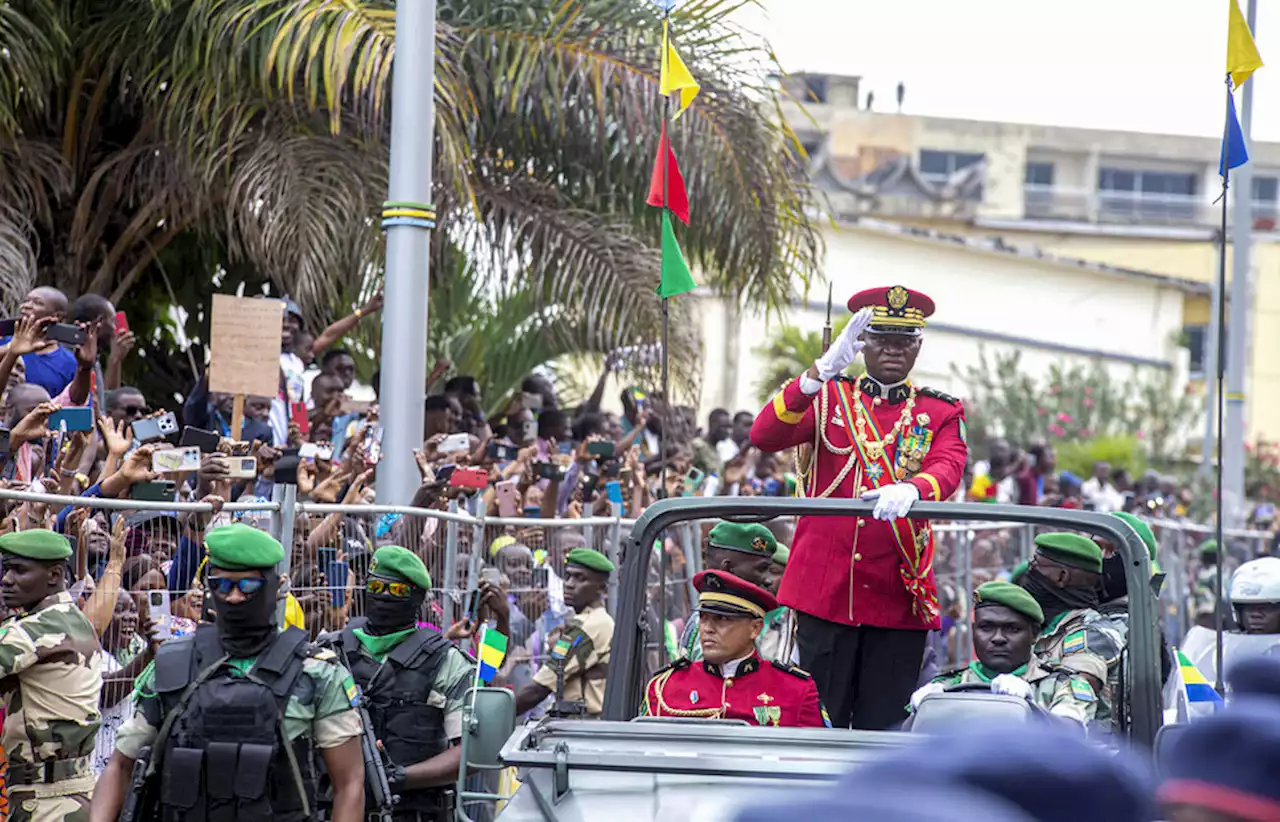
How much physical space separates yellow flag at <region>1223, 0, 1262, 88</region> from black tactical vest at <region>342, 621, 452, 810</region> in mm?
3936

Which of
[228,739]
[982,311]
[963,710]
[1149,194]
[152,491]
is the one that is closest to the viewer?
[963,710]

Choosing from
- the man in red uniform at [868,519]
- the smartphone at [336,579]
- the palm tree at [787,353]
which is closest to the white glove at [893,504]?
the man in red uniform at [868,519]

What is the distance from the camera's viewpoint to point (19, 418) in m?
8.32

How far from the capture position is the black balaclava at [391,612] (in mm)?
6930

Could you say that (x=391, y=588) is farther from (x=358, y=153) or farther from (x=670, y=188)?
(x=358, y=153)

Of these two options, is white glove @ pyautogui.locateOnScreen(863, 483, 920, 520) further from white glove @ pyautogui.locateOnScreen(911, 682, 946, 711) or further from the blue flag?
the blue flag

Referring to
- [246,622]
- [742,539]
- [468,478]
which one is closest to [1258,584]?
[742,539]

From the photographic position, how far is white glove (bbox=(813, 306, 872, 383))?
6.48 m

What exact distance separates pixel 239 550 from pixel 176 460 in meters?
2.11

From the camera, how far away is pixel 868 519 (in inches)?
266

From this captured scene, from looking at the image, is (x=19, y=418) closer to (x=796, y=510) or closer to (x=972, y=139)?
(x=796, y=510)

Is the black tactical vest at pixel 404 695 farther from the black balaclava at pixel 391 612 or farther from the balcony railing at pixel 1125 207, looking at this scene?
the balcony railing at pixel 1125 207

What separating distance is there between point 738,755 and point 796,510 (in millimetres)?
1067

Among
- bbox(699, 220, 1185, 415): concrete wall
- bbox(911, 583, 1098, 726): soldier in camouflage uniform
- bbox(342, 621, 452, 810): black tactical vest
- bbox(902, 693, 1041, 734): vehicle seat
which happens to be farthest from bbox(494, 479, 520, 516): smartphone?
bbox(699, 220, 1185, 415): concrete wall
